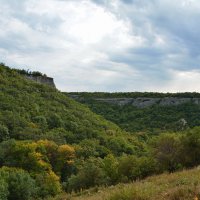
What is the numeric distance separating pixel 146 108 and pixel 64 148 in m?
61.7

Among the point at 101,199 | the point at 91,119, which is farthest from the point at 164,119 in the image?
the point at 101,199

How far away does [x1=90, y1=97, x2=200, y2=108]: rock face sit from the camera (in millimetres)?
110500

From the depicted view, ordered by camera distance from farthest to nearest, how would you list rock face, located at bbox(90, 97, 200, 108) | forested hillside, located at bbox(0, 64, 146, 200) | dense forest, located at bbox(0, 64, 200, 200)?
rock face, located at bbox(90, 97, 200, 108) → forested hillside, located at bbox(0, 64, 146, 200) → dense forest, located at bbox(0, 64, 200, 200)

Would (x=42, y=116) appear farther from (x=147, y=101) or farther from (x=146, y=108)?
(x=147, y=101)

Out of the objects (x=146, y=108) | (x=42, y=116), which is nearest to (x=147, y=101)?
(x=146, y=108)

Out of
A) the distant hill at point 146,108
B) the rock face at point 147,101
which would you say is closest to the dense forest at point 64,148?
the distant hill at point 146,108

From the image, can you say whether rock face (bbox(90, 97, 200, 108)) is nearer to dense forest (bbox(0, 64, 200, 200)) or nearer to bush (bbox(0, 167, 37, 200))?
dense forest (bbox(0, 64, 200, 200))

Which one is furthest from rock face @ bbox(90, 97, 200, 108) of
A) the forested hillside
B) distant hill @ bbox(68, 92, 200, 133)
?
the forested hillside

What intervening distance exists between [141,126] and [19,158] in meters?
52.2

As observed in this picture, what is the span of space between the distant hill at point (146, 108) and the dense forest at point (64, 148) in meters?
1.54

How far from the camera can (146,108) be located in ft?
371

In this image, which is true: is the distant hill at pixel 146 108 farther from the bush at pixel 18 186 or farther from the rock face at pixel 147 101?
the bush at pixel 18 186

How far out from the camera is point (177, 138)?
28.4 m

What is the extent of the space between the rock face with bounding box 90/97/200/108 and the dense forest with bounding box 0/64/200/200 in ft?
39.3
